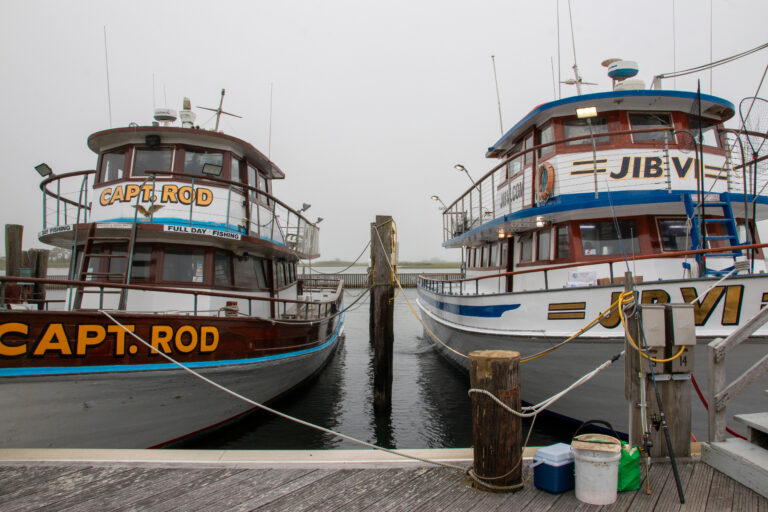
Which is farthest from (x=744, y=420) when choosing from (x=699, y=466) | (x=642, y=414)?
(x=642, y=414)

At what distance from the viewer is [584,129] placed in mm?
9680

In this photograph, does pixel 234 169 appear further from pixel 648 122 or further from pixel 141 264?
pixel 648 122

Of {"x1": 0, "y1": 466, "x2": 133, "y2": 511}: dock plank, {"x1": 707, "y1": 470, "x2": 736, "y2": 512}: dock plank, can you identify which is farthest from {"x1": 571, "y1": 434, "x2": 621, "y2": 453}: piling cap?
{"x1": 0, "y1": 466, "x2": 133, "y2": 511}: dock plank

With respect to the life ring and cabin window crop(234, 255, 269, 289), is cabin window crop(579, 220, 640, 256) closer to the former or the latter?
the life ring

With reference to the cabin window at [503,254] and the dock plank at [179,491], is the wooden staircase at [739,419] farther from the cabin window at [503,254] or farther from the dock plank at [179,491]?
the cabin window at [503,254]

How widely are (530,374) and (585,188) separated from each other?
3783 mm

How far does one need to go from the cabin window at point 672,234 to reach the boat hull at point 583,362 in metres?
3.09

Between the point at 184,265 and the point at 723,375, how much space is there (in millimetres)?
8289

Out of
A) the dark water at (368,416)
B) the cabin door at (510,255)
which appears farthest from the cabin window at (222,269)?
the cabin door at (510,255)

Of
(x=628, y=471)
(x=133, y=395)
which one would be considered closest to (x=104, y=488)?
(x=133, y=395)

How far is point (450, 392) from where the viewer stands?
1092 centimetres

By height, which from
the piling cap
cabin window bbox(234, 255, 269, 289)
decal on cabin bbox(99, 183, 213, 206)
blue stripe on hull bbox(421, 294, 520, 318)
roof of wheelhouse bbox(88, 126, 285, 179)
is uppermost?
roof of wheelhouse bbox(88, 126, 285, 179)

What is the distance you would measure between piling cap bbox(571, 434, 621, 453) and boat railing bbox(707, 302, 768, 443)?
0.96 meters

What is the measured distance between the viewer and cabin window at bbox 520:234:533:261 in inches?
410
